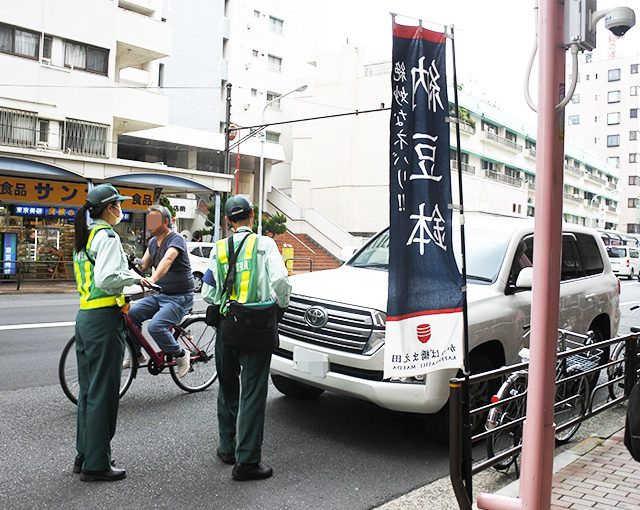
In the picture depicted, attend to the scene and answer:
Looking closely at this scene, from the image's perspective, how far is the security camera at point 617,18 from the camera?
2.91m

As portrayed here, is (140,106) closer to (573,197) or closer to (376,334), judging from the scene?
(376,334)

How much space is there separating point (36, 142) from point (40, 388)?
58.6ft

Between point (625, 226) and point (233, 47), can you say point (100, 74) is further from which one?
point (625, 226)

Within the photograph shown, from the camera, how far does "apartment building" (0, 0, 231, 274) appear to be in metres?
21.4

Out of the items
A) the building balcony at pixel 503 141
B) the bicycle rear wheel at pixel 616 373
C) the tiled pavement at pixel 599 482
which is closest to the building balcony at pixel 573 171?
the building balcony at pixel 503 141

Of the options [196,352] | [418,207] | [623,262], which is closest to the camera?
[418,207]

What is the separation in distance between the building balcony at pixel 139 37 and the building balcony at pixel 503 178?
29417mm

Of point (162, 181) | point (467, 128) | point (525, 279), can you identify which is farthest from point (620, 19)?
point (467, 128)

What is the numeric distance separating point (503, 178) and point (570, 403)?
1881 inches

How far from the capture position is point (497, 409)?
4.14m

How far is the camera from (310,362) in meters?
5.06

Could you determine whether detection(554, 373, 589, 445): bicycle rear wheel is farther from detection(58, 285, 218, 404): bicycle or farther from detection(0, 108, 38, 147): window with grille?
detection(0, 108, 38, 147): window with grille

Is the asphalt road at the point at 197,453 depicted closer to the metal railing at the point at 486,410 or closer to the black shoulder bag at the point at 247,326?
the metal railing at the point at 486,410

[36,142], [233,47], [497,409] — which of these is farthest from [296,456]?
[233,47]
